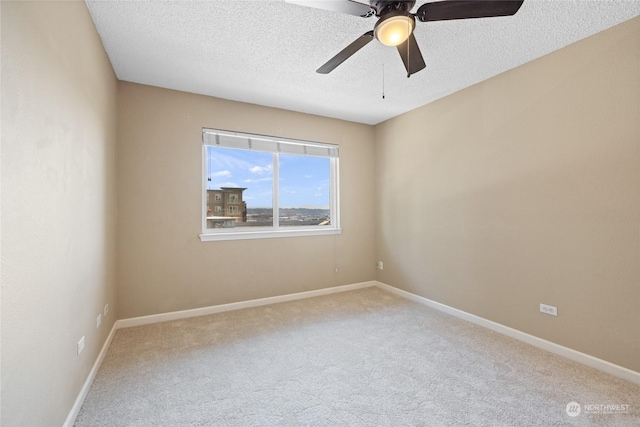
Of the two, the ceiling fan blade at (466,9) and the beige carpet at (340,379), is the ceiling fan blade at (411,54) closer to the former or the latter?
the ceiling fan blade at (466,9)

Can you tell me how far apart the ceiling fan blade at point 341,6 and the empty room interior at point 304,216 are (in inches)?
0.5

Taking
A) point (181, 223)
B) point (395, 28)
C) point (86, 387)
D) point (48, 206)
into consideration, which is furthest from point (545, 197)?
point (86, 387)

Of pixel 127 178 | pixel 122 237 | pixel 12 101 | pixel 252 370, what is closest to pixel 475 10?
pixel 12 101

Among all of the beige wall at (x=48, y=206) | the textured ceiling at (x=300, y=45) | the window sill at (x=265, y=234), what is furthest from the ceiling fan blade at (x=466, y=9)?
the window sill at (x=265, y=234)

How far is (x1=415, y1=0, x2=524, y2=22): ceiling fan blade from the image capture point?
4.78 ft

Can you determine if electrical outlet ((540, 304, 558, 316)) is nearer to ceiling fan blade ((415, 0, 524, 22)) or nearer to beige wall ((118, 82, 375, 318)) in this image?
ceiling fan blade ((415, 0, 524, 22))

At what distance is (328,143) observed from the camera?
4.31m

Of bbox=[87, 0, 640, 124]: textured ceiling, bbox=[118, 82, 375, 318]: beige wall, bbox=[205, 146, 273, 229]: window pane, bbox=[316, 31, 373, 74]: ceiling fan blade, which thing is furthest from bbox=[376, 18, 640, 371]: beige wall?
bbox=[205, 146, 273, 229]: window pane

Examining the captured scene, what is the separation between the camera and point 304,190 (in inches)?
169

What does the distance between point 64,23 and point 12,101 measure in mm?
845

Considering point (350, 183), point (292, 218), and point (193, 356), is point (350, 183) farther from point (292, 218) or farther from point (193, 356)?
point (193, 356)

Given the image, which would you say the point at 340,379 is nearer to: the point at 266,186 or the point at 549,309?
the point at 549,309

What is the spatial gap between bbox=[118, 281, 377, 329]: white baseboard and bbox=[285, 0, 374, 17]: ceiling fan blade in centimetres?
322

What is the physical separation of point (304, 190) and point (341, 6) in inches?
113
